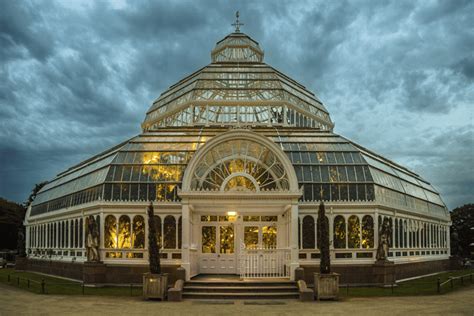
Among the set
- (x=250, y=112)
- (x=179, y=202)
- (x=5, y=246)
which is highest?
(x=250, y=112)

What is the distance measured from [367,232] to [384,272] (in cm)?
256

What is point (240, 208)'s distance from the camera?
1258 inches

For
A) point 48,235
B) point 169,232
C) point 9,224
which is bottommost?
point 48,235

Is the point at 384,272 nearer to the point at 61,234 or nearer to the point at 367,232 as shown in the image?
the point at 367,232

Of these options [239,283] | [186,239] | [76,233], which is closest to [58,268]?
[76,233]

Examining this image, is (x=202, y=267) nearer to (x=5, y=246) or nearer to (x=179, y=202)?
(x=179, y=202)

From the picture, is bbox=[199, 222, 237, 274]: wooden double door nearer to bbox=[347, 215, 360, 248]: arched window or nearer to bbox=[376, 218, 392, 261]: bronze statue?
bbox=[347, 215, 360, 248]: arched window

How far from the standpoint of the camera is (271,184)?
3173 centimetres

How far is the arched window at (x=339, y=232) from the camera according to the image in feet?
107

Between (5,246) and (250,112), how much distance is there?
2406 inches

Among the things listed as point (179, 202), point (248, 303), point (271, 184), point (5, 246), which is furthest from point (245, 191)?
point (5, 246)

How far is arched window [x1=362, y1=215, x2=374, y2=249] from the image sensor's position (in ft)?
107

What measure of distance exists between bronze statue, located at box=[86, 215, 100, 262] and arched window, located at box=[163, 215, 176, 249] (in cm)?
380

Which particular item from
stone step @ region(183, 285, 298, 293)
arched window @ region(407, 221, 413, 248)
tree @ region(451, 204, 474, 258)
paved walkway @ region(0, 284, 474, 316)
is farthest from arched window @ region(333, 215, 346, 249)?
tree @ region(451, 204, 474, 258)
